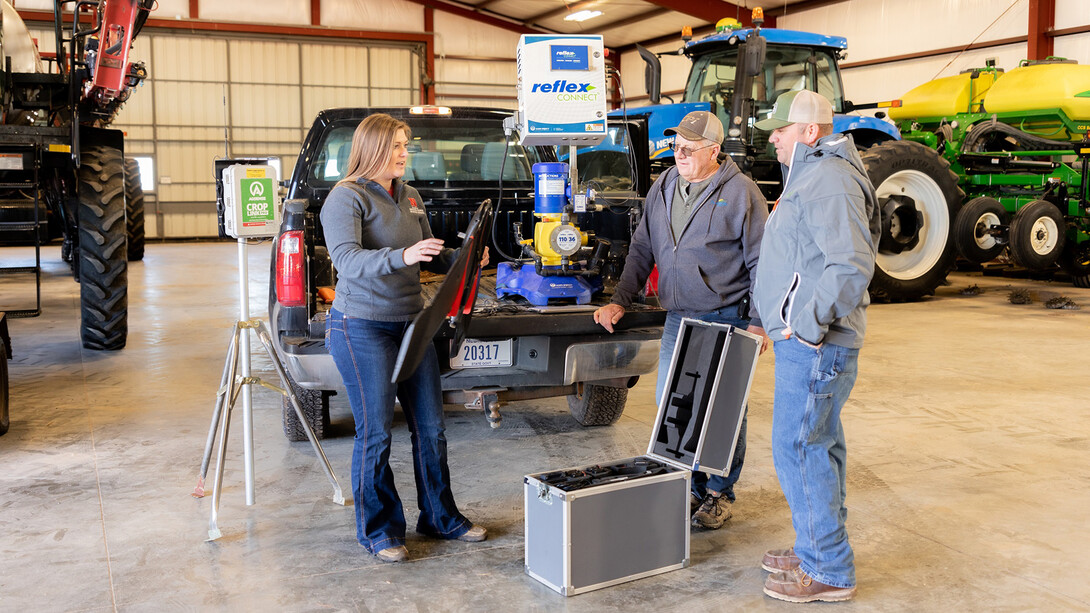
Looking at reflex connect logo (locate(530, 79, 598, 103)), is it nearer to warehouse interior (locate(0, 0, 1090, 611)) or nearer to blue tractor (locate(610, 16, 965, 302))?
warehouse interior (locate(0, 0, 1090, 611))

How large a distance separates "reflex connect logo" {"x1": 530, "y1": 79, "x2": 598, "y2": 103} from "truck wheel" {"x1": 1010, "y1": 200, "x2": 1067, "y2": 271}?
7.52 meters

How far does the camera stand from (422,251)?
302 cm

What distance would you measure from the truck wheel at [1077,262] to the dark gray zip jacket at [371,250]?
413 inches

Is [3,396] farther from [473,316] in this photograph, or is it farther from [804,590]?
[804,590]

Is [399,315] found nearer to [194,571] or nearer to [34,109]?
[194,571]

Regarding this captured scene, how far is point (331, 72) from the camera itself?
74.8 ft

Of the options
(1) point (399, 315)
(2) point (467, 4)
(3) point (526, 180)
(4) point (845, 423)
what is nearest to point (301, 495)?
(1) point (399, 315)

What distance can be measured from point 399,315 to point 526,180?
2.59 meters

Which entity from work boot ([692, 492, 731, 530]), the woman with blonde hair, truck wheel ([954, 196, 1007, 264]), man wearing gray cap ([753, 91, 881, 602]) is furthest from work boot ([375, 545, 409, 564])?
truck wheel ([954, 196, 1007, 264])

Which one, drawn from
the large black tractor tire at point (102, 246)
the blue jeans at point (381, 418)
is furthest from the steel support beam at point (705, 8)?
the blue jeans at point (381, 418)

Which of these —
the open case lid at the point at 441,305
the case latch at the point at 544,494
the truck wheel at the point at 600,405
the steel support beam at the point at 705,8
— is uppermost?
the steel support beam at the point at 705,8

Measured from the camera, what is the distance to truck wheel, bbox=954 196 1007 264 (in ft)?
32.6

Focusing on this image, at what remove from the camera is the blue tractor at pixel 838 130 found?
31.2 ft

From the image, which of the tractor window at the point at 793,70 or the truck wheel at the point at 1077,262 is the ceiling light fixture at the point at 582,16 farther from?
the truck wheel at the point at 1077,262
